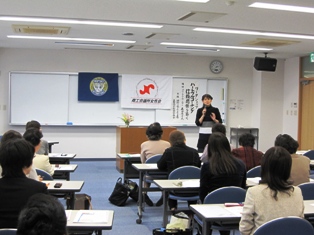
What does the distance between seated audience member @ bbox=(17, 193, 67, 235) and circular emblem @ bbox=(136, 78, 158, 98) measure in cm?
937

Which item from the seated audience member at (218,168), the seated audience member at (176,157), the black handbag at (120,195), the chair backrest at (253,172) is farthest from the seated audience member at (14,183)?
the black handbag at (120,195)

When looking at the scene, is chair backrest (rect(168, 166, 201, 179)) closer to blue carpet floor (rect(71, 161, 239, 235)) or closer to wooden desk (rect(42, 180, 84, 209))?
blue carpet floor (rect(71, 161, 239, 235))

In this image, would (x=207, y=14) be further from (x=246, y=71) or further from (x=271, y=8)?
(x=246, y=71)

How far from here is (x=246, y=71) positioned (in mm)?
11430

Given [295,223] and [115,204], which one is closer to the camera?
[295,223]

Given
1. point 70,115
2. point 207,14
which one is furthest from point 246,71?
point 207,14

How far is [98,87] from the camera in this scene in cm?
1039

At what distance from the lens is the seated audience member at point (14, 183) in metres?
2.40

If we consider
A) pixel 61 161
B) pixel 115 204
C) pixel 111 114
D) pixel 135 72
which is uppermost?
pixel 135 72

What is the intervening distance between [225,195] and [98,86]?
Result: 24.2 feet

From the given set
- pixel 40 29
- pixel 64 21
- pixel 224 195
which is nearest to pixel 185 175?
pixel 224 195

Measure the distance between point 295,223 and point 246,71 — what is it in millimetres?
9331

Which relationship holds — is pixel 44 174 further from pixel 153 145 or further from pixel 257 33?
pixel 257 33

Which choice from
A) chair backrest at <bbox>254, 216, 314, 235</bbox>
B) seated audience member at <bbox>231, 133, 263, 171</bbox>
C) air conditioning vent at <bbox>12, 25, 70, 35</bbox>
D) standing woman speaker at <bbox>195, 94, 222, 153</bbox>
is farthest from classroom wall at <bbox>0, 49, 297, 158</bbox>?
chair backrest at <bbox>254, 216, 314, 235</bbox>
